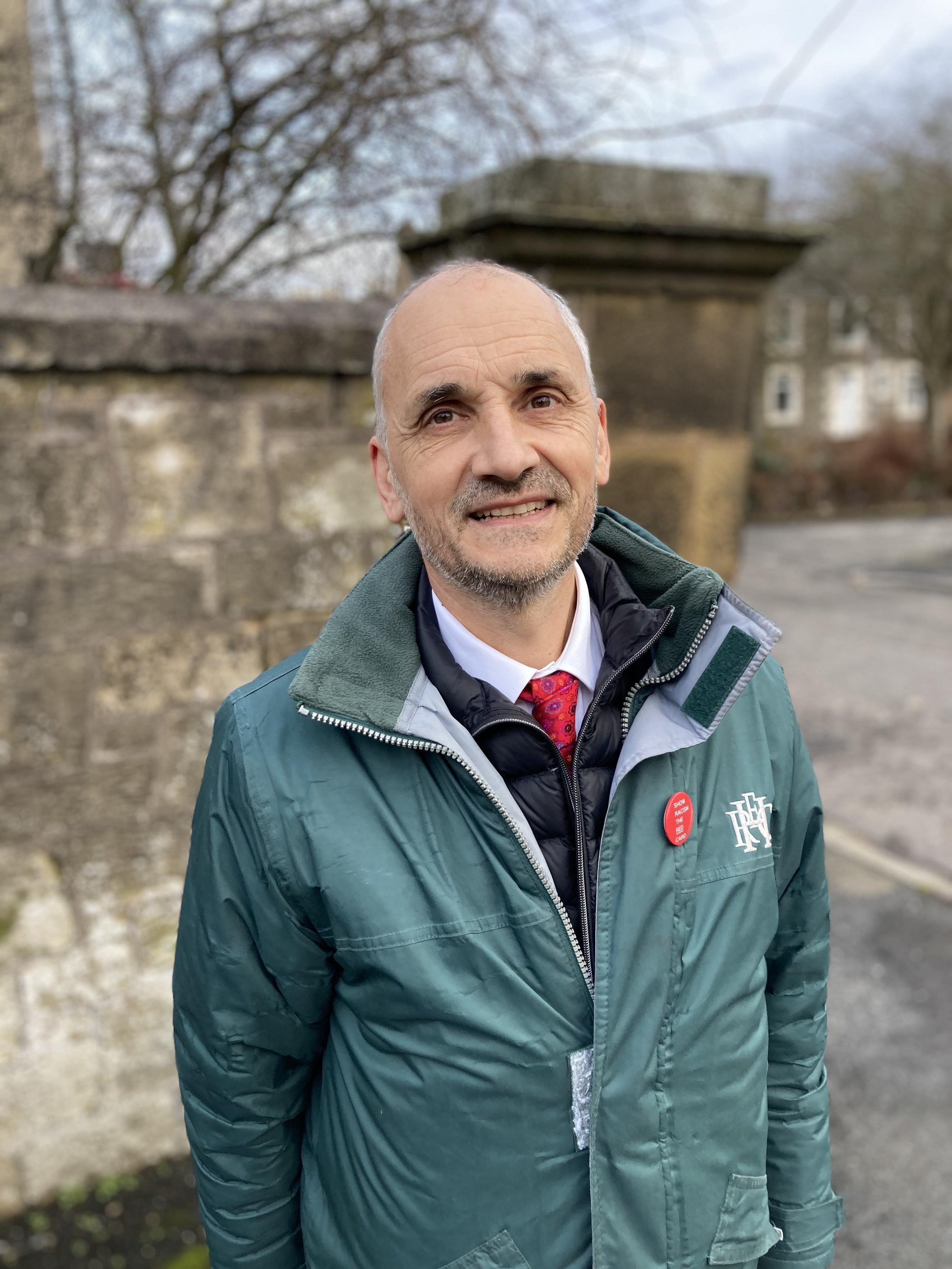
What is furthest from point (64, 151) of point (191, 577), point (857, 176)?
point (857, 176)

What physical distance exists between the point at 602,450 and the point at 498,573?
0.41 meters

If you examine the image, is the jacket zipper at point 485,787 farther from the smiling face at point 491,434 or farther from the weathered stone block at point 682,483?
the weathered stone block at point 682,483

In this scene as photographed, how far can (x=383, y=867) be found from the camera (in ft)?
4.54

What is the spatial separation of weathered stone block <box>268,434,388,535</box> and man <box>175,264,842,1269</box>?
1.25 meters

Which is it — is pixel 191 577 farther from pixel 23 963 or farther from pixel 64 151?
pixel 64 151

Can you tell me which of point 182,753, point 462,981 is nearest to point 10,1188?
point 182,753

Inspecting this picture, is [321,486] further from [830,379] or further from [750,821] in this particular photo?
[830,379]

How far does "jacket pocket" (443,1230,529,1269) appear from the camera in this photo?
1380 mm

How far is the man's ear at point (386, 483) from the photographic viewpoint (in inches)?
65.7

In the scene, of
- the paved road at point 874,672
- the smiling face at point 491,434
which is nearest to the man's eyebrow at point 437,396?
the smiling face at point 491,434

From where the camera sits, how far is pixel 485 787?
1372 mm

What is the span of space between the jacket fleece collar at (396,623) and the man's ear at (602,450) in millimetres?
93

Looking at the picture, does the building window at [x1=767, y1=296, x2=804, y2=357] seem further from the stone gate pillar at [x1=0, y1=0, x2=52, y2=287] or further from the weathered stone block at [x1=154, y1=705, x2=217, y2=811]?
the weathered stone block at [x1=154, y1=705, x2=217, y2=811]

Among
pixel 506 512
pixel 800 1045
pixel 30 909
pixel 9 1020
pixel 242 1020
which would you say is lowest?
pixel 9 1020
